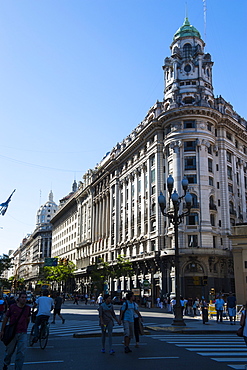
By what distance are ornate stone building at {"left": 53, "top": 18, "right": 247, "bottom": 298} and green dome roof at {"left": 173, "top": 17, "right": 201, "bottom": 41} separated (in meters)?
0.17

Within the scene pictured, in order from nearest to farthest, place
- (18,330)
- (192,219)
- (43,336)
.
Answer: (18,330), (43,336), (192,219)

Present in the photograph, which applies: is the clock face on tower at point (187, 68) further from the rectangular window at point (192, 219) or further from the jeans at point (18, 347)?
the jeans at point (18, 347)

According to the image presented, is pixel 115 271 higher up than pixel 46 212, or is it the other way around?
pixel 46 212

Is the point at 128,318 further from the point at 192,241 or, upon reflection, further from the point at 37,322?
the point at 192,241

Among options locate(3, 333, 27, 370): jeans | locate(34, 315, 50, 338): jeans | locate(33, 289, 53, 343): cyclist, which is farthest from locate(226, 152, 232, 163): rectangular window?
locate(3, 333, 27, 370): jeans

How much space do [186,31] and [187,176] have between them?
25273 millimetres

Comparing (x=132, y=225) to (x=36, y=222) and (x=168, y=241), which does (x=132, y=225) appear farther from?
(x=36, y=222)

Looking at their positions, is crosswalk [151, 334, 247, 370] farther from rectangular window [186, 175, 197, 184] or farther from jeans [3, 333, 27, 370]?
rectangular window [186, 175, 197, 184]

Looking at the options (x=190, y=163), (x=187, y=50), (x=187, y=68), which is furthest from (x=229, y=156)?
(x=187, y=50)

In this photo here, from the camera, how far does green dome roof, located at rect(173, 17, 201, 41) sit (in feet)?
207

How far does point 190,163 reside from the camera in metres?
54.0

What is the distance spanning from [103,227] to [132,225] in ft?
48.8

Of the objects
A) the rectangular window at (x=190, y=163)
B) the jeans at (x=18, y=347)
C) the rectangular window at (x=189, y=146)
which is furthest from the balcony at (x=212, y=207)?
the jeans at (x=18, y=347)

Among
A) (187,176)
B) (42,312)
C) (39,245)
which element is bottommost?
(42,312)
